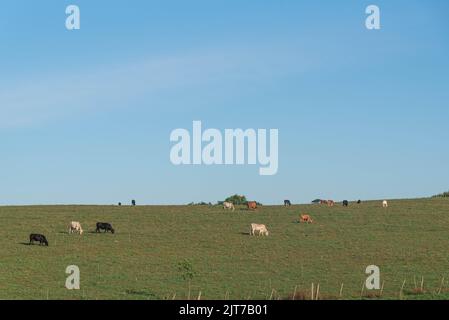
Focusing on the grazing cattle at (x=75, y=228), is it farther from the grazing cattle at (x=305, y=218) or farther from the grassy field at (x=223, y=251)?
the grazing cattle at (x=305, y=218)

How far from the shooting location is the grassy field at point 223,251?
119ft

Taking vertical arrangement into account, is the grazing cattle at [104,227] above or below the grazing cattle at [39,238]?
above

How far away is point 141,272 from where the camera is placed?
41.2 m

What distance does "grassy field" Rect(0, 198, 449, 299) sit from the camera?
3622 cm

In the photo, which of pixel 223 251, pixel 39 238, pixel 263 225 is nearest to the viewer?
pixel 223 251

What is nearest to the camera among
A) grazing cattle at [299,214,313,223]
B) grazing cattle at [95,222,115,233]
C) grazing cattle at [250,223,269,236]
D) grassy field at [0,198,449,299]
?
grassy field at [0,198,449,299]

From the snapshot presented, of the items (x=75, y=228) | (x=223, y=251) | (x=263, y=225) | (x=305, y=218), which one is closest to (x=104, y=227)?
(x=75, y=228)

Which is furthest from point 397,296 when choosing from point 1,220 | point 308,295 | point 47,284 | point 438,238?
point 1,220

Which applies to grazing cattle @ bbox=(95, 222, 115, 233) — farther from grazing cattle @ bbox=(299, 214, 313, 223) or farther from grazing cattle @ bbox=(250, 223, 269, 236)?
grazing cattle @ bbox=(299, 214, 313, 223)

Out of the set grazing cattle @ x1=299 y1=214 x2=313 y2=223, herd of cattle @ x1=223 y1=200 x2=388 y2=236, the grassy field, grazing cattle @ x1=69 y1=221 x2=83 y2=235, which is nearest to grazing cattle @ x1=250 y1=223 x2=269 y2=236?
herd of cattle @ x1=223 y1=200 x2=388 y2=236

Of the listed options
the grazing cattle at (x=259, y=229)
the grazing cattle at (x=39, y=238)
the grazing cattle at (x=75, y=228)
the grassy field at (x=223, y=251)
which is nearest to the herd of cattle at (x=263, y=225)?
the grazing cattle at (x=259, y=229)

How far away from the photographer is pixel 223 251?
4859 centimetres

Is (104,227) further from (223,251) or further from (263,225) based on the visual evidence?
(263,225)
